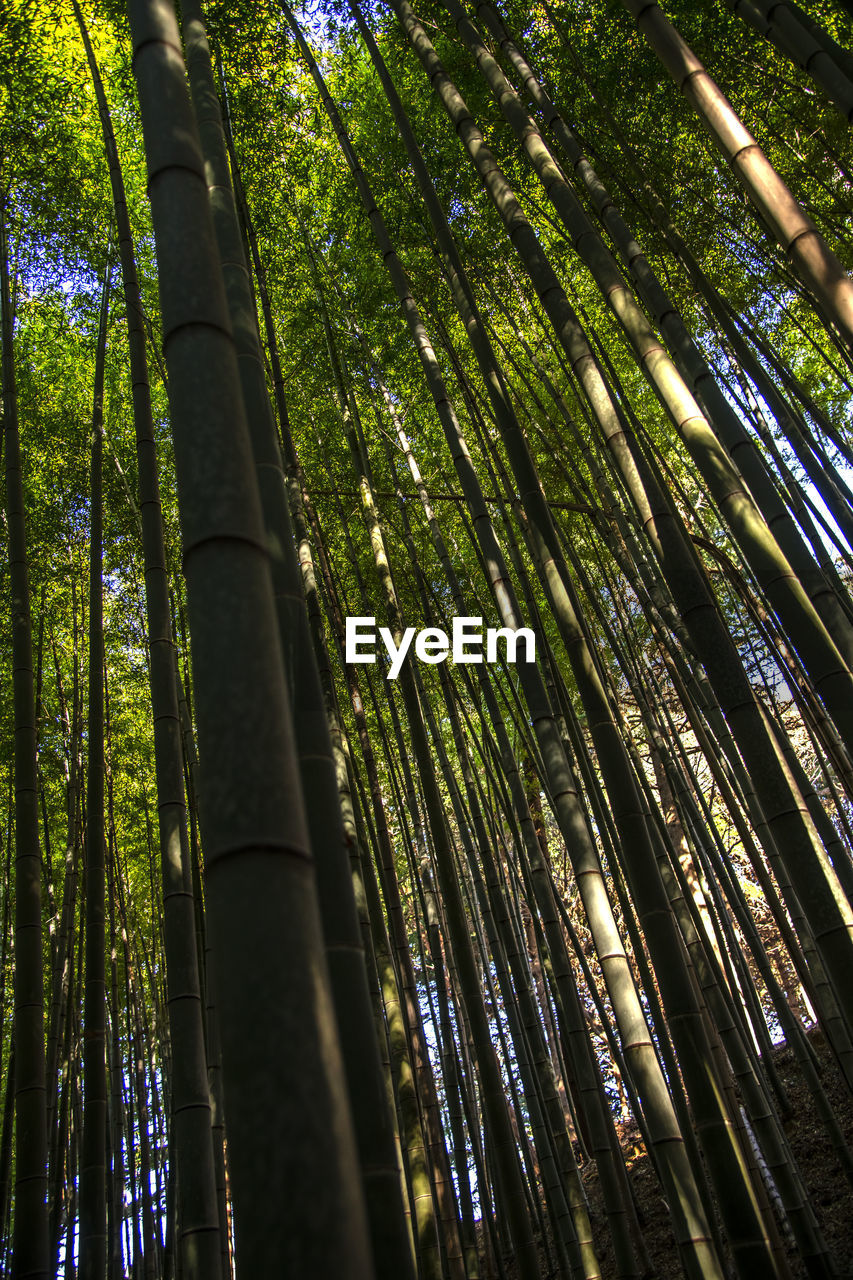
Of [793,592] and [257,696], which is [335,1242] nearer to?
[257,696]

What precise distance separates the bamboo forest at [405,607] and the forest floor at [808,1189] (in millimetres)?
41

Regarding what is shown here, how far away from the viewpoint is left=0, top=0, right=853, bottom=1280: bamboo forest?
0.94 metres

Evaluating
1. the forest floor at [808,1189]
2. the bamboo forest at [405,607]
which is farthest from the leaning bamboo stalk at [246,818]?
the forest floor at [808,1189]

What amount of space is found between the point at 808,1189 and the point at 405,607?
4.44 m

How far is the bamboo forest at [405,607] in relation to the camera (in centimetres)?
94

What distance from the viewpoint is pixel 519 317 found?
6.16 m

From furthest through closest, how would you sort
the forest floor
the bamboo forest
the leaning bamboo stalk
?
the forest floor → the bamboo forest → the leaning bamboo stalk

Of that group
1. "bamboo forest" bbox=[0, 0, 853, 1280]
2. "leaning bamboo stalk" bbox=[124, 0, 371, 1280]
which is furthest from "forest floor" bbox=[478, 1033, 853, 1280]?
"leaning bamboo stalk" bbox=[124, 0, 371, 1280]

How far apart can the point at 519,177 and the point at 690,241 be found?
1221 mm

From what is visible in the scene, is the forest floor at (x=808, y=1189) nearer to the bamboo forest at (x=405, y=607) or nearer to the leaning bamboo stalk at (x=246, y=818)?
the bamboo forest at (x=405, y=607)

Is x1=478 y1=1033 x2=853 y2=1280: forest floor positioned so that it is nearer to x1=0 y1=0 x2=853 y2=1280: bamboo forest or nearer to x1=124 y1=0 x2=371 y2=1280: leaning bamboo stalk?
x1=0 y1=0 x2=853 y2=1280: bamboo forest

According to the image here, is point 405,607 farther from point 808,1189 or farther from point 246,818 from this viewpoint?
point 246,818

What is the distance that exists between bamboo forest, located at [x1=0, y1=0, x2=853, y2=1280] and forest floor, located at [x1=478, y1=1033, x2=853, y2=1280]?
0.13 feet

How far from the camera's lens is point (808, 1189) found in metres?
4.02
